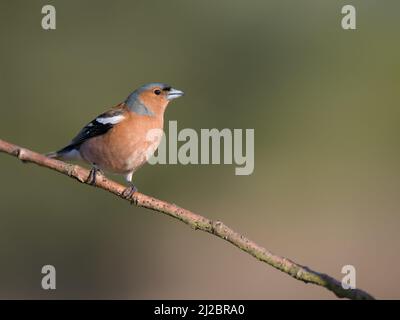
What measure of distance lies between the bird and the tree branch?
1.56m

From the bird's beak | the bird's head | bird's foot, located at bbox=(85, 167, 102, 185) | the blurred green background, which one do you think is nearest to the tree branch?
bird's foot, located at bbox=(85, 167, 102, 185)

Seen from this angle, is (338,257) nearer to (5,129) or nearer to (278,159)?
(278,159)

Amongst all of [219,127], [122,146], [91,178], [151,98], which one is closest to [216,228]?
[91,178]

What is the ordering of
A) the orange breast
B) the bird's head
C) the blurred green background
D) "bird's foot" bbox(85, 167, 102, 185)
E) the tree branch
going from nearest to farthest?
the tree branch, "bird's foot" bbox(85, 167, 102, 185), the orange breast, the bird's head, the blurred green background

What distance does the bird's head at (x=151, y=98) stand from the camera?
5.49 metres

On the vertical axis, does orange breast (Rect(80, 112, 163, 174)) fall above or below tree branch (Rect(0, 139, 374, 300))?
above

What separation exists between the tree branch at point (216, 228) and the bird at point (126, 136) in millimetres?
1557

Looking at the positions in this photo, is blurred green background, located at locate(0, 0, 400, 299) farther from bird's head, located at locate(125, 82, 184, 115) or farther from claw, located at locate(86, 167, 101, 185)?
Answer: claw, located at locate(86, 167, 101, 185)

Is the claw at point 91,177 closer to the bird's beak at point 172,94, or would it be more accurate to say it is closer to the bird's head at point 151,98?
the bird's head at point 151,98

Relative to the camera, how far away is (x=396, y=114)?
1137 centimetres

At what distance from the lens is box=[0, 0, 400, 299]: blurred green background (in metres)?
9.17

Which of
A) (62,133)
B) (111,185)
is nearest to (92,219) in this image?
(62,133)

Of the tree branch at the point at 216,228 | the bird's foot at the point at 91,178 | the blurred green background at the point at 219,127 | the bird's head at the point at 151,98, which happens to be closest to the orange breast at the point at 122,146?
the bird's head at the point at 151,98

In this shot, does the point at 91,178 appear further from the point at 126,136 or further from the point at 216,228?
the point at 126,136
